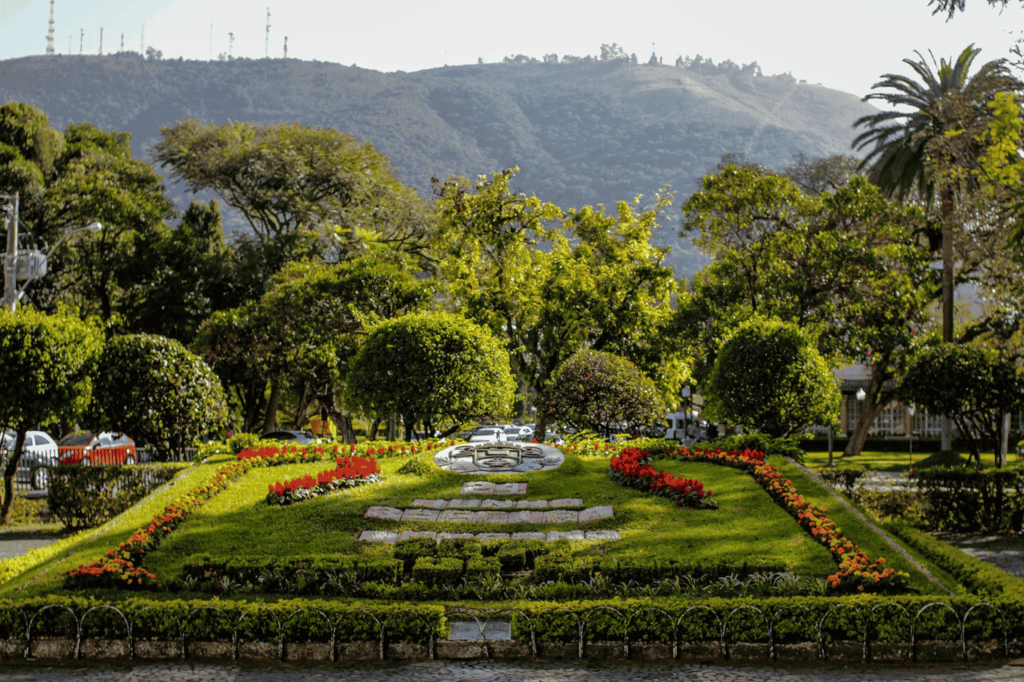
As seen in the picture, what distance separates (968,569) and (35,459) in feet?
76.2

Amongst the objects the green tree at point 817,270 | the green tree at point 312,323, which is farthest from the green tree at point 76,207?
the green tree at point 817,270

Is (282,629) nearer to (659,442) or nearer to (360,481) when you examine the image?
(360,481)

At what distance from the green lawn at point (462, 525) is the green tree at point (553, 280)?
921 cm

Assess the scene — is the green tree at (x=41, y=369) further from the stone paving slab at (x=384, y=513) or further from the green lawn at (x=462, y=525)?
the stone paving slab at (x=384, y=513)

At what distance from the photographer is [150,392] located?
16.5 meters

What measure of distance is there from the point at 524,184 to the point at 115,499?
159988mm

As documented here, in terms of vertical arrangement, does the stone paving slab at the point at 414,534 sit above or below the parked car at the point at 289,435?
above

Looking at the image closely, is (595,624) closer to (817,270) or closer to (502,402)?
(502,402)

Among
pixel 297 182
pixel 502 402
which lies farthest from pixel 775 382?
pixel 297 182

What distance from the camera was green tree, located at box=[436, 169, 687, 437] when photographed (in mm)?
23797

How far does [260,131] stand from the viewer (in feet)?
126

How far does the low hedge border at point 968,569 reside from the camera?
8.64m

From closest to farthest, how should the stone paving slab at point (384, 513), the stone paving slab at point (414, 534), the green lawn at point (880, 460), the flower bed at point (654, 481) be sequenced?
the stone paving slab at point (414, 534) < the stone paving slab at point (384, 513) < the flower bed at point (654, 481) < the green lawn at point (880, 460)

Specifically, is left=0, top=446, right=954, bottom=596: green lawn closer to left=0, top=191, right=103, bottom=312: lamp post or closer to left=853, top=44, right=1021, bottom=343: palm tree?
left=0, top=191, right=103, bottom=312: lamp post
